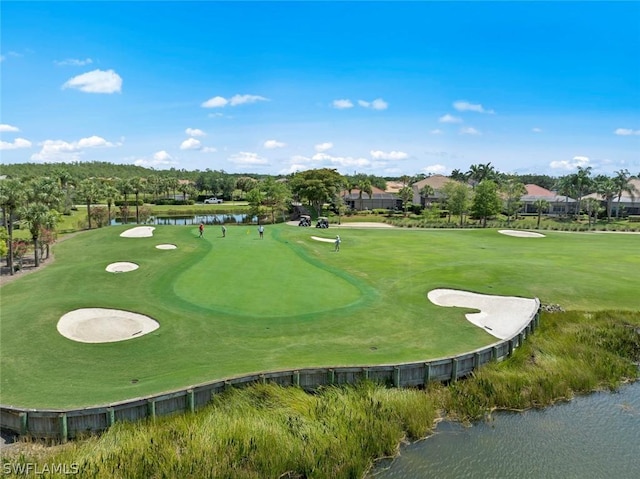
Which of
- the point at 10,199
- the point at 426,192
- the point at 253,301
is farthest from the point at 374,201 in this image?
the point at 253,301

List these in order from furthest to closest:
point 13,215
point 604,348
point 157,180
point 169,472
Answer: point 157,180 → point 13,215 → point 604,348 → point 169,472

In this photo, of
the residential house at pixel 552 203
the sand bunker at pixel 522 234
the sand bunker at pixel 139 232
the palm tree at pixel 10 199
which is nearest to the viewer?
the palm tree at pixel 10 199

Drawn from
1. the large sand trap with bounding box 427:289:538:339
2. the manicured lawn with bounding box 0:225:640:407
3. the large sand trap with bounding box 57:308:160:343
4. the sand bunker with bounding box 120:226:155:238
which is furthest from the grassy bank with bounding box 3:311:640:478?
the sand bunker with bounding box 120:226:155:238

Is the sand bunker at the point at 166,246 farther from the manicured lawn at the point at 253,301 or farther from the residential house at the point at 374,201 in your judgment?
the residential house at the point at 374,201

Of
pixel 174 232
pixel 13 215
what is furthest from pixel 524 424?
pixel 174 232

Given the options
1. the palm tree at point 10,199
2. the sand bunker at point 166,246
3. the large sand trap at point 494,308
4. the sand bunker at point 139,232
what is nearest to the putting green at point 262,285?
the sand bunker at point 166,246

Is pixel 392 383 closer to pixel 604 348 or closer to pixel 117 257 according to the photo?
pixel 604 348
